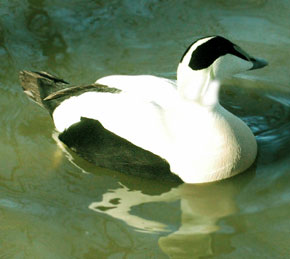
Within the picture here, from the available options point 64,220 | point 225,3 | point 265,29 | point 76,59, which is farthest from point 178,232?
point 225,3

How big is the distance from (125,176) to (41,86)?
3.01 ft

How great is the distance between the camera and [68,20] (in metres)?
5.40

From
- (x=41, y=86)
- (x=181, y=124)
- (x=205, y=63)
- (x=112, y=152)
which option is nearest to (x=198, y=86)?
(x=205, y=63)

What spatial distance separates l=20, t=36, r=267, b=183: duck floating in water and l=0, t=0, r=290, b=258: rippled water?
5.4 inches

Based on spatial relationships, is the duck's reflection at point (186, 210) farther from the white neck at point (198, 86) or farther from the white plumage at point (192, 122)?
the white neck at point (198, 86)

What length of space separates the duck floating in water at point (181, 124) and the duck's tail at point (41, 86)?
0.43 metres

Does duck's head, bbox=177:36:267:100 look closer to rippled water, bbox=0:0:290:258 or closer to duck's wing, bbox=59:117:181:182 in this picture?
duck's wing, bbox=59:117:181:182

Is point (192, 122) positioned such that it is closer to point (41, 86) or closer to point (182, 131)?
point (182, 131)

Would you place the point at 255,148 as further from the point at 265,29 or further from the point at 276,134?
the point at 265,29

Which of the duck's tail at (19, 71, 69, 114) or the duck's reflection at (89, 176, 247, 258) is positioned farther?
the duck's tail at (19, 71, 69, 114)

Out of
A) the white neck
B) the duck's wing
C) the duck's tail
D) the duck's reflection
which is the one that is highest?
the white neck

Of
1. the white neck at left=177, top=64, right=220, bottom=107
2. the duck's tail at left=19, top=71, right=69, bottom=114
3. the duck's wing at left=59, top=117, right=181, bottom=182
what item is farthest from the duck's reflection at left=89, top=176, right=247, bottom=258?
the duck's tail at left=19, top=71, right=69, bottom=114

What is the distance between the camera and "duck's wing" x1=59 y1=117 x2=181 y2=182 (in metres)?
3.48

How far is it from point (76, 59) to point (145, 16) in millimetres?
889
